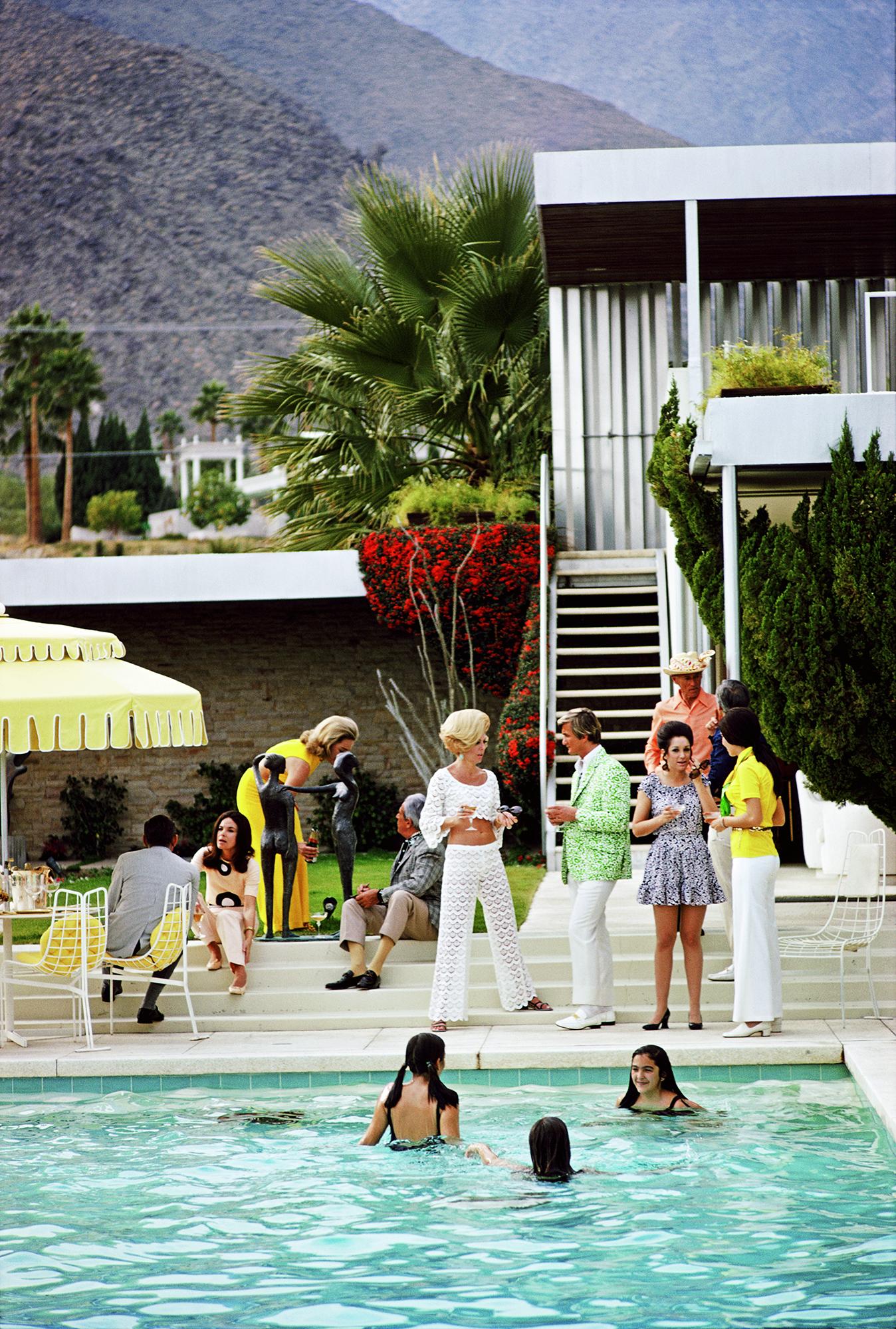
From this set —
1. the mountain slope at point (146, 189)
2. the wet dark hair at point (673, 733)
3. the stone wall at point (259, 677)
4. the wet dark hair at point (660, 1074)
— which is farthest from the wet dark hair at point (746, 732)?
the mountain slope at point (146, 189)

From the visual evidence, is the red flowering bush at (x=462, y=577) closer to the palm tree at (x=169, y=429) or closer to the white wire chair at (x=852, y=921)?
the white wire chair at (x=852, y=921)

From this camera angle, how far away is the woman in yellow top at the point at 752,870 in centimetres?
783

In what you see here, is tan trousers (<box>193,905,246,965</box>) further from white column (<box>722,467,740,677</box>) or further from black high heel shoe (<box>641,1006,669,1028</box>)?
white column (<box>722,467,740,677</box>)

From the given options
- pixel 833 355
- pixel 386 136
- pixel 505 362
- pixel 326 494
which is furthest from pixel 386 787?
pixel 386 136

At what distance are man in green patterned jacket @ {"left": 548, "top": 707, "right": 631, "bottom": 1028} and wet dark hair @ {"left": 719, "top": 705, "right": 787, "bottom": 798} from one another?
2.02 feet

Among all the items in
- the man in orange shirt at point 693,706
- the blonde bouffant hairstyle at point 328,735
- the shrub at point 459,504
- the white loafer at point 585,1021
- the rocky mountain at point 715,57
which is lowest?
the white loafer at point 585,1021

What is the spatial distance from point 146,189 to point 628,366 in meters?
69.7

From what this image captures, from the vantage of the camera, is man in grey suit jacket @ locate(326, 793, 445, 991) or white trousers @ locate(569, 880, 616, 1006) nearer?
white trousers @ locate(569, 880, 616, 1006)

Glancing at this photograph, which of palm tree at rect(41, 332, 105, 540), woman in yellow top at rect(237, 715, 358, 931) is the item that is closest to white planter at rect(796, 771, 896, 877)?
woman in yellow top at rect(237, 715, 358, 931)

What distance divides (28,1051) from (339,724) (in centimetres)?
263

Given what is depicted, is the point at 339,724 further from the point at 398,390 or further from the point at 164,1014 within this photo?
the point at 398,390

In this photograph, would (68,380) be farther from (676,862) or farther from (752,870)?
(752,870)

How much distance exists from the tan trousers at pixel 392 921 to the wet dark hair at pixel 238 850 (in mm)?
646

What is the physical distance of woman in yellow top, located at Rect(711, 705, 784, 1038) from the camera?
783 centimetres
